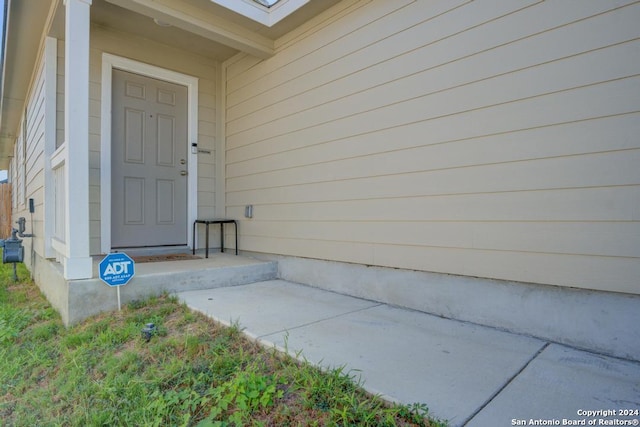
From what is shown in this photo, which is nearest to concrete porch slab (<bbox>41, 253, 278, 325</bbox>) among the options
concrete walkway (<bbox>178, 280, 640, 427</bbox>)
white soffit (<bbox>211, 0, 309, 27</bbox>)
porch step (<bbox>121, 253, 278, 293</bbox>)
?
porch step (<bbox>121, 253, 278, 293</bbox>)

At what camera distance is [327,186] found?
3.09 metres

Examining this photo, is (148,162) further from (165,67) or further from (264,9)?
(264,9)

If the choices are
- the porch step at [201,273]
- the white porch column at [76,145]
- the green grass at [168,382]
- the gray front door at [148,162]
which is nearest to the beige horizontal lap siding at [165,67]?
the gray front door at [148,162]

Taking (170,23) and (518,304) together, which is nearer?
(518,304)

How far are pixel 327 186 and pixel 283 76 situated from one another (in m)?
1.32

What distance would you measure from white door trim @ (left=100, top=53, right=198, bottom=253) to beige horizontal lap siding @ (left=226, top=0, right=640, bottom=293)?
4.13 feet

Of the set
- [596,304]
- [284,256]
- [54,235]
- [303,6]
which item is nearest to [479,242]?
[596,304]

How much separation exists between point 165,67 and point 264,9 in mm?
1450

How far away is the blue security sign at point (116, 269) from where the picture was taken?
2.43m

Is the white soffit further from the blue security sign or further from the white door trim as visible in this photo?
the blue security sign

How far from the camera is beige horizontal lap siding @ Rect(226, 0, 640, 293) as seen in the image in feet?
5.61

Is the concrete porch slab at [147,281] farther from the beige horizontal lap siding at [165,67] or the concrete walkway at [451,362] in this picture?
the beige horizontal lap siding at [165,67]

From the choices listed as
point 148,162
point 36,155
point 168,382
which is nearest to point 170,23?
point 148,162

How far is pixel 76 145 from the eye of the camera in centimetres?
244
